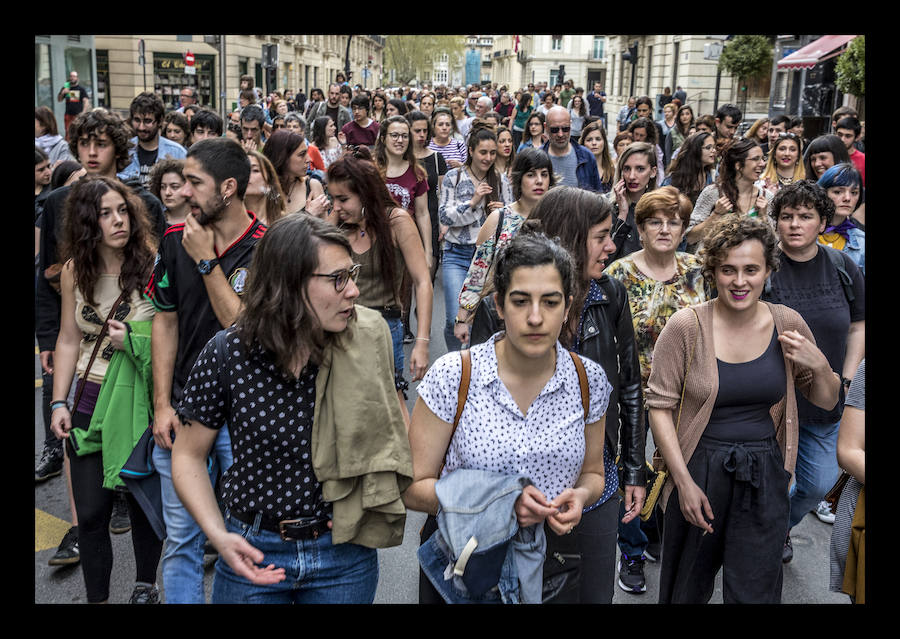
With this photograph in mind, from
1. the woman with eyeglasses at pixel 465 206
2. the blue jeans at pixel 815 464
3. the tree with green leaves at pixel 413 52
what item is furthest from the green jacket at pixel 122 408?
the tree with green leaves at pixel 413 52

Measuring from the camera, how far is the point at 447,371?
2.78 metres

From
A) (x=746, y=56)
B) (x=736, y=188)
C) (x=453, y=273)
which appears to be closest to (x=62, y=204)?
(x=453, y=273)

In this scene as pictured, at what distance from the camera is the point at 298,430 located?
2.64 m

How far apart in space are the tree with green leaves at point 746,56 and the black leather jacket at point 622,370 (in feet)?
97.1

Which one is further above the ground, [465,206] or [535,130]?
[535,130]

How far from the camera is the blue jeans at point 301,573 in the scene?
268 cm

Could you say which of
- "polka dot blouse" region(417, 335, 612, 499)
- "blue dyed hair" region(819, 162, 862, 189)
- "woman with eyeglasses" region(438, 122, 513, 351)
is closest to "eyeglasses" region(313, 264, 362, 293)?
"polka dot blouse" region(417, 335, 612, 499)

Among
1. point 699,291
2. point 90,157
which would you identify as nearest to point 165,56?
point 90,157

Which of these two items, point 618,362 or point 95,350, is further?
point 95,350

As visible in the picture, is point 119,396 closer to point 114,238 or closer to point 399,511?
point 114,238

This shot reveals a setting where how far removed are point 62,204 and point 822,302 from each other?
3.96m

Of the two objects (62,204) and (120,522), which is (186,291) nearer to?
(62,204)

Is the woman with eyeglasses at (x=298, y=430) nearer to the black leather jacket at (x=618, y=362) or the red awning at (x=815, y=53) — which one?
the black leather jacket at (x=618, y=362)

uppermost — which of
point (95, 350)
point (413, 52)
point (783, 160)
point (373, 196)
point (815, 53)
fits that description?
point (413, 52)
